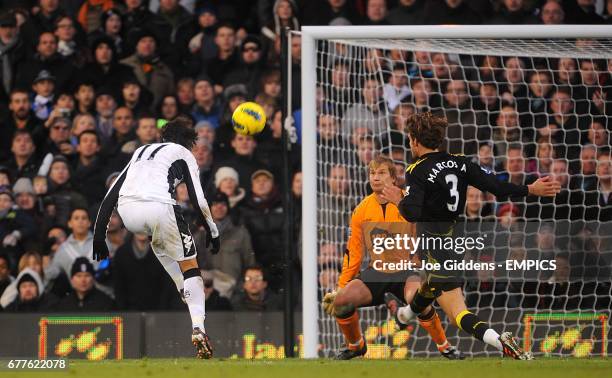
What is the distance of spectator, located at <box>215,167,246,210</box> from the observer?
39.9ft

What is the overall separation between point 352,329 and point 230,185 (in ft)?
10.3

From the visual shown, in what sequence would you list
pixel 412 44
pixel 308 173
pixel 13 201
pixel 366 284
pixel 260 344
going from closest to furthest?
pixel 366 284
pixel 308 173
pixel 412 44
pixel 260 344
pixel 13 201

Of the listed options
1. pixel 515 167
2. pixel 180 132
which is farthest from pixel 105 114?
pixel 515 167

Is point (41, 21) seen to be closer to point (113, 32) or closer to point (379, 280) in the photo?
point (113, 32)

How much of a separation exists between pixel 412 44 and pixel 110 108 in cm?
382

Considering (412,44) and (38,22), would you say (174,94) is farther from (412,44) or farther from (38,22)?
(412,44)

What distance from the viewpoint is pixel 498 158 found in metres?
11.7

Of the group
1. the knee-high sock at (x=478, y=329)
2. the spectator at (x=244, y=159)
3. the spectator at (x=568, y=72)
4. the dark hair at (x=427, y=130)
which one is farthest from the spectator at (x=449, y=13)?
the knee-high sock at (x=478, y=329)

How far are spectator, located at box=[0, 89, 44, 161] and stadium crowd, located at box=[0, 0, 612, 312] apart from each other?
2cm

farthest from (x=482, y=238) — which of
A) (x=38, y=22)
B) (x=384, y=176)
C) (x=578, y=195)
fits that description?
(x=38, y=22)

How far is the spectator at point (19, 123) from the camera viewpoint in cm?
1324

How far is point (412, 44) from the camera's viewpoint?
1074 cm

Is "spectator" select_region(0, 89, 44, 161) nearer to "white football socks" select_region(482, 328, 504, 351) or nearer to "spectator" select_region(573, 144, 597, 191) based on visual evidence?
"spectator" select_region(573, 144, 597, 191)

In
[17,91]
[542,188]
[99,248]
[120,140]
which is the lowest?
[99,248]
